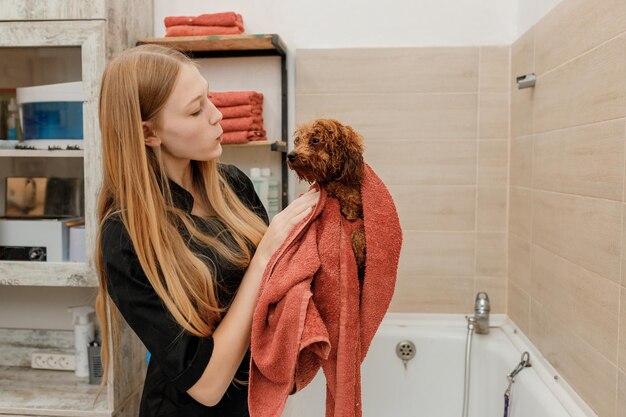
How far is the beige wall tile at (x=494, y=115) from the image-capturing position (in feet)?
6.95

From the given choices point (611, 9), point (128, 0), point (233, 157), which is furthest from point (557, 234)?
point (128, 0)

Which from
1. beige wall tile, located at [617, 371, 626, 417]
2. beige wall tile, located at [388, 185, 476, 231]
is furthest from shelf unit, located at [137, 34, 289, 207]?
beige wall tile, located at [617, 371, 626, 417]

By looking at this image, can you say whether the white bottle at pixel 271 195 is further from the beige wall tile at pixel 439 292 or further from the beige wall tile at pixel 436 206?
the beige wall tile at pixel 439 292

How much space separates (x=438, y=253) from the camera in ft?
7.16

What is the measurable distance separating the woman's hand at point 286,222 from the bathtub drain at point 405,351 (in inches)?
48.4

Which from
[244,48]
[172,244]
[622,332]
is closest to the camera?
[172,244]

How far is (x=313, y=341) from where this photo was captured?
32.9 inches

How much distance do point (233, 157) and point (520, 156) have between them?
105cm

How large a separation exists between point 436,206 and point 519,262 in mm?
358

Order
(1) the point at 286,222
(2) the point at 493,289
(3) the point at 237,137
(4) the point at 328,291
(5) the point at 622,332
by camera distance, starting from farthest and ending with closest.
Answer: (2) the point at 493,289 < (3) the point at 237,137 < (5) the point at 622,332 < (1) the point at 286,222 < (4) the point at 328,291

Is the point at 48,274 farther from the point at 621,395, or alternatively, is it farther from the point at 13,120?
the point at 621,395

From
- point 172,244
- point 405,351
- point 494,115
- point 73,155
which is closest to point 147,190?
point 172,244

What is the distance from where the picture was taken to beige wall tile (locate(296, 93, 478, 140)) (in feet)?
7.00

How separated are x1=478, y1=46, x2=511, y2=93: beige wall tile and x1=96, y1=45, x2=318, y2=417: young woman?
1299 millimetres
